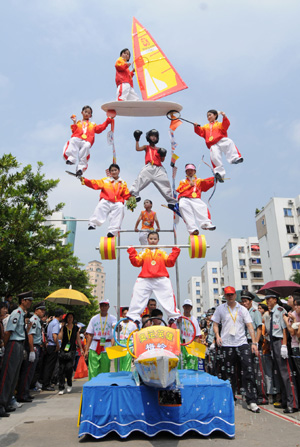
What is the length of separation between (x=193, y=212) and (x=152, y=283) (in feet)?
5.83

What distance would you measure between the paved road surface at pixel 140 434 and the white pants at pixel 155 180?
3.93m

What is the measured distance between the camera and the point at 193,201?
6637 millimetres

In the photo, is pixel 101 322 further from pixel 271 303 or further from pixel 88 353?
pixel 271 303

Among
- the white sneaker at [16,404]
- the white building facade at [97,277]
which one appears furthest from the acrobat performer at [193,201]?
the white building facade at [97,277]

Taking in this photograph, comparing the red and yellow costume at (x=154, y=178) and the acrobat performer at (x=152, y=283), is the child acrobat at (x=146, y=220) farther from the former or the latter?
the acrobat performer at (x=152, y=283)

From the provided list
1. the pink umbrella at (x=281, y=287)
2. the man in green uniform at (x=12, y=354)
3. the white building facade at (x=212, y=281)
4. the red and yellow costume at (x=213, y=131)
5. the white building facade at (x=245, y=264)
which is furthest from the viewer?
the white building facade at (x=212, y=281)

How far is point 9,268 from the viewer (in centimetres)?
1101

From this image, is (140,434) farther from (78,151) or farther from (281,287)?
(281,287)

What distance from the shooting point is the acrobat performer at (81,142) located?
6855 millimetres

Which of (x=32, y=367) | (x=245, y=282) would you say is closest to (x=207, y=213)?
(x=32, y=367)

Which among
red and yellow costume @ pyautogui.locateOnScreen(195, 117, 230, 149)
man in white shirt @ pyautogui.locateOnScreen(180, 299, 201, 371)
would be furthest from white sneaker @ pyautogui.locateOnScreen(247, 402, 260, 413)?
red and yellow costume @ pyautogui.locateOnScreen(195, 117, 230, 149)

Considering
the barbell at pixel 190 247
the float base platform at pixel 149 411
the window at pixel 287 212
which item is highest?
the window at pixel 287 212

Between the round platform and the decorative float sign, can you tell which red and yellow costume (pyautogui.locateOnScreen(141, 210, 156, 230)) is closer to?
the round platform

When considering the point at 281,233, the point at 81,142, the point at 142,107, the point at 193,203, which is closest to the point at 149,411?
the point at 193,203
